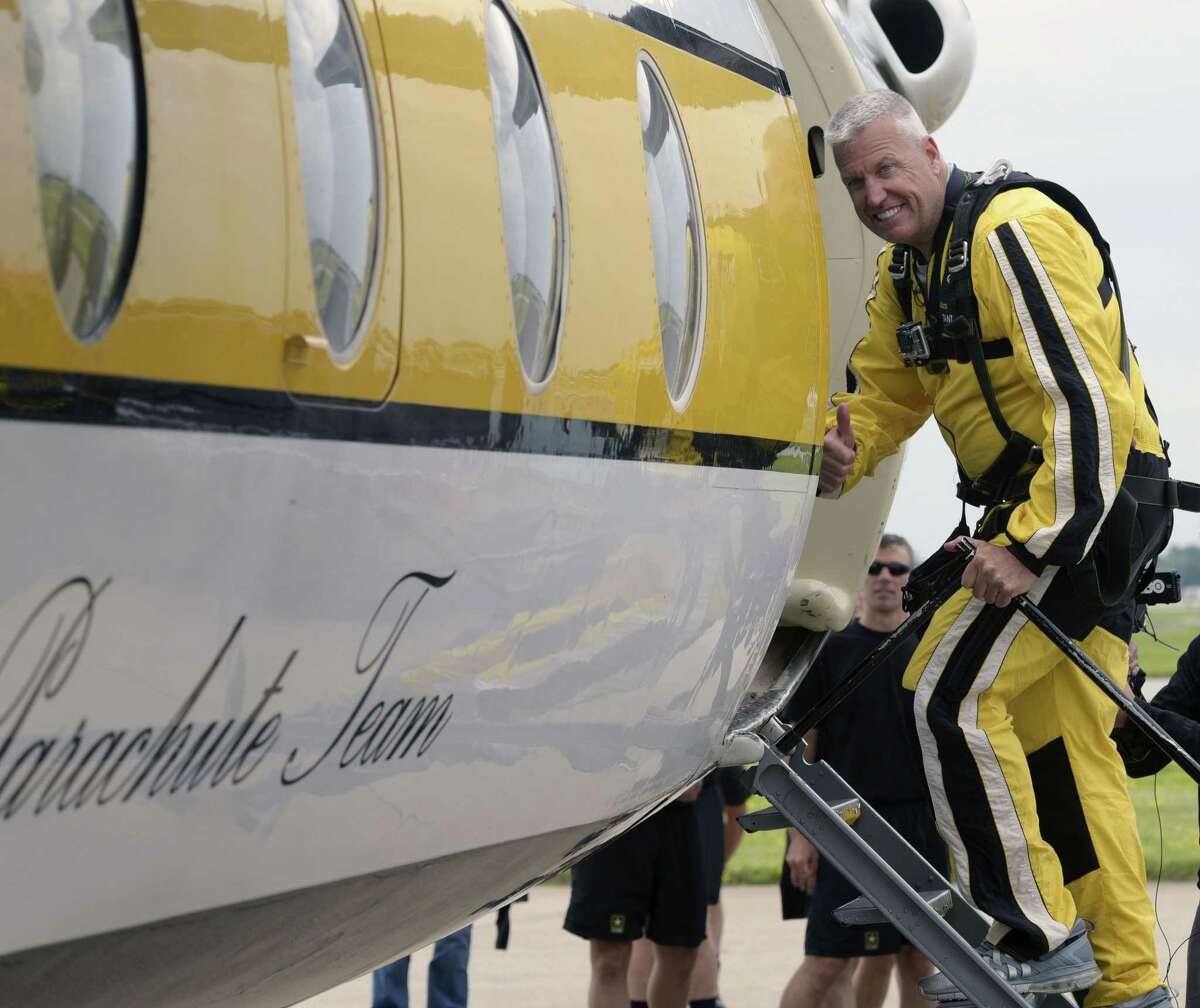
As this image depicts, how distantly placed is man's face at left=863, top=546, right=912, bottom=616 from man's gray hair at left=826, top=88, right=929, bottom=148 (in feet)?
11.8

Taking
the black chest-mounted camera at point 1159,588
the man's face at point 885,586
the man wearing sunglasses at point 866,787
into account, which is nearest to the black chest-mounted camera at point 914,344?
the black chest-mounted camera at point 1159,588

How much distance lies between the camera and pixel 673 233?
4.32 m

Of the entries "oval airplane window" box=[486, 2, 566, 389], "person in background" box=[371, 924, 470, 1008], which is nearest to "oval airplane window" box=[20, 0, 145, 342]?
"oval airplane window" box=[486, 2, 566, 389]

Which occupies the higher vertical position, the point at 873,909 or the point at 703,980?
the point at 873,909

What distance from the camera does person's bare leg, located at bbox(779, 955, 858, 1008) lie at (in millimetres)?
8203

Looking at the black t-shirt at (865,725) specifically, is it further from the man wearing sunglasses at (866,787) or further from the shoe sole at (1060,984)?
the shoe sole at (1060,984)

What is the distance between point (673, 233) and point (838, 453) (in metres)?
1.43

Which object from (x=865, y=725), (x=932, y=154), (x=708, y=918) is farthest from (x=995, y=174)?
(x=708, y=918)

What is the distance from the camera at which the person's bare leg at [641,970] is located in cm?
911

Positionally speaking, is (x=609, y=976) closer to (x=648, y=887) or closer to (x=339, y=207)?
(x=648, y=887)

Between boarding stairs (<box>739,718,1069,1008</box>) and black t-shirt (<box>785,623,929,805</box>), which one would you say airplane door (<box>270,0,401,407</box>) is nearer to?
boarding stairs (<box>739,718,1069,1008</box>)

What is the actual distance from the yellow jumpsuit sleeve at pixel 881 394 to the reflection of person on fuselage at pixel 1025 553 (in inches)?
8.5

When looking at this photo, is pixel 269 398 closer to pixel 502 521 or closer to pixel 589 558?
pixel 502 521

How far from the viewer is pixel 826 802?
555 cm
